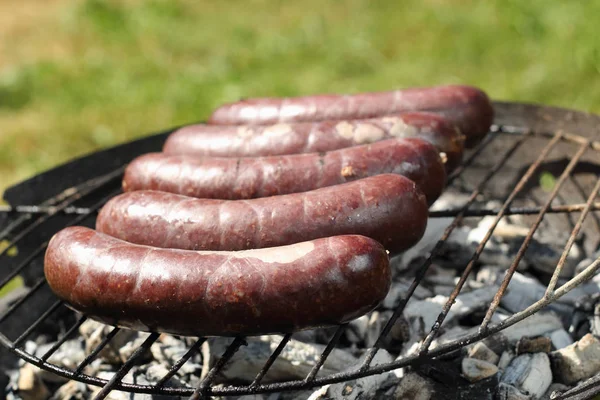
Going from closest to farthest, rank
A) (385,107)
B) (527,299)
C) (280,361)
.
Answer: (280,361) < (527,299) < (385,107)

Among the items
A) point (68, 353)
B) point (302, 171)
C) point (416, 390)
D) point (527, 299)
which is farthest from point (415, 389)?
point (68, 353)

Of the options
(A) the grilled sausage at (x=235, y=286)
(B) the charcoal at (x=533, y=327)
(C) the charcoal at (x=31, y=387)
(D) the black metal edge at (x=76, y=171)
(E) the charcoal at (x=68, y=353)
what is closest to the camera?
(A) the grilled sausage at (x=235, y=286)

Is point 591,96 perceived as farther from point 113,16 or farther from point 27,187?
point 113,16

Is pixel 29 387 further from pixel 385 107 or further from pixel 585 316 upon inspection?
pixel 585 316

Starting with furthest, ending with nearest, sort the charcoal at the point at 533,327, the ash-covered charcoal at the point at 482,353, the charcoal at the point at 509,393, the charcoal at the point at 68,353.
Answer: the charcoal at the point at 68,353, the charcoal at the point at 533,327, the ash-covered charcoal at the point at 482,353, the charcoal at the point at 509,393

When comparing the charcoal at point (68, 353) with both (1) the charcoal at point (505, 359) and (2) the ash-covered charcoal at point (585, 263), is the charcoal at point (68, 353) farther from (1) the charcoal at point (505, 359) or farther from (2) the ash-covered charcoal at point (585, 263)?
(2) the ash-covered charcoal at point (585, 263)

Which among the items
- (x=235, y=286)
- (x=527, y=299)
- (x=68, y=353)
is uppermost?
(x=235, y=286)

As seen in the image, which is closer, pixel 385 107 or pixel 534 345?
pixel 534 345

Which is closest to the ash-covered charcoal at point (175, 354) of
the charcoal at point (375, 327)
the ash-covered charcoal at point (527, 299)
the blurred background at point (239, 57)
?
the charcoal at point (375, 327)
